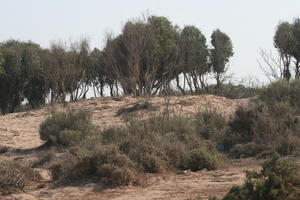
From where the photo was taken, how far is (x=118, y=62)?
40.1 m

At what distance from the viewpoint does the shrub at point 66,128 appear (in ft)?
56.6

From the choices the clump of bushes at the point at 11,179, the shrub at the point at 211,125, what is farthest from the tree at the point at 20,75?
the clump of bushes at the point at 11,179

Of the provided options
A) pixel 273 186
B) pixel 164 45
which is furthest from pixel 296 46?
pixel 273 186

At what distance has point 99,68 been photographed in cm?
4550

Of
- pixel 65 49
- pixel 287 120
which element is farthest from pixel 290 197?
pixel 65 49

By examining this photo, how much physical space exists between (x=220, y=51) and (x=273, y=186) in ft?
113

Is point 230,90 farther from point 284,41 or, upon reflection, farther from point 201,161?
point 201,161

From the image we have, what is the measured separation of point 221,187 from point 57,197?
9.14ft

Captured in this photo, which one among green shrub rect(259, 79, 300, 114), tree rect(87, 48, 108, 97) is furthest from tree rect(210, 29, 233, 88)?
green shrub rect(259, 79, 300, 114)

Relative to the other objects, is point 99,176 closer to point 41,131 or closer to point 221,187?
point 221,187

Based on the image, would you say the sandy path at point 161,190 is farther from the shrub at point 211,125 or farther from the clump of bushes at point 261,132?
the shrub at point 211,125

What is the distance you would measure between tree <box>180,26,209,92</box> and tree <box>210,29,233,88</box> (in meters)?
0.57

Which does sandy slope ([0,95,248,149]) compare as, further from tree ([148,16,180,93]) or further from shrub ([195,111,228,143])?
tree ([148,16,180,93])

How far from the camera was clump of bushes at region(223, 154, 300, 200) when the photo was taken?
6.73 metres
